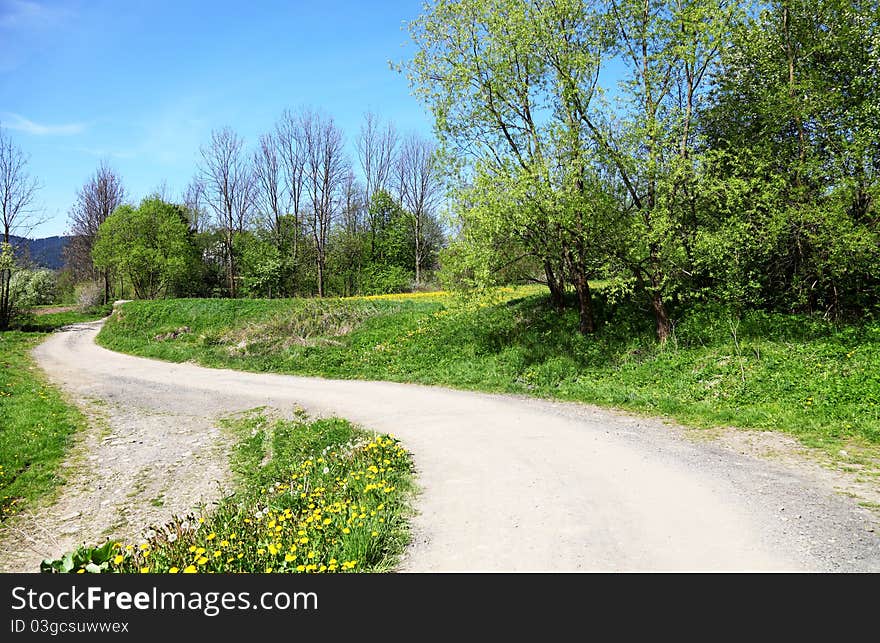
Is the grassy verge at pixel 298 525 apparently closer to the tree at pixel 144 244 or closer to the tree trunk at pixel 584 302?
the tree trunk at pixel 584 302

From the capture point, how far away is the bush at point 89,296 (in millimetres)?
42769

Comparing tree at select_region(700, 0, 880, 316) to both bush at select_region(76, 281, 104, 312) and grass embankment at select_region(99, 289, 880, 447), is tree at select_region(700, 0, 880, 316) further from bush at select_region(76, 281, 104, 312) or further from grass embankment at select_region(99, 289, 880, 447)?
bush at select_region(76, 281, 104, 312)

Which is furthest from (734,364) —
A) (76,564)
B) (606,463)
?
(76,564)

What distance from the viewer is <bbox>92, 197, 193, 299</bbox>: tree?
1494 inches

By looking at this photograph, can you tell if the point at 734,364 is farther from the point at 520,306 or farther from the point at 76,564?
the point at 76,564

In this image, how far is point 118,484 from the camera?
8.74 metres

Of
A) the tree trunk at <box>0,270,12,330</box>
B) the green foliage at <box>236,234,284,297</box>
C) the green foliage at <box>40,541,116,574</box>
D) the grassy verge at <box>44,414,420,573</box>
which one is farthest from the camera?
the green foliage at <box>236,234,284,297</box>

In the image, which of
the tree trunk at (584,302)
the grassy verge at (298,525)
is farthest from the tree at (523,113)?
the grassy verge at (298,525)

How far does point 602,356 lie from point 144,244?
3707 centimetres

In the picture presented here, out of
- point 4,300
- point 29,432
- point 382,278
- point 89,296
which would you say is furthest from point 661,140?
point 89,296

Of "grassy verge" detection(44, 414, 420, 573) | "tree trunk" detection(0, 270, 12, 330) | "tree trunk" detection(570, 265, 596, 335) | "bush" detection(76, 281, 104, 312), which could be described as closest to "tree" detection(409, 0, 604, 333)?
"tree trunk" detection(570, 265, 596, 335)

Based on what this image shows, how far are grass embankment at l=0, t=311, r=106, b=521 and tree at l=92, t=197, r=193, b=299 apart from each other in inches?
776

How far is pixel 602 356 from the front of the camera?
13.8 meters
